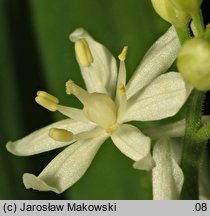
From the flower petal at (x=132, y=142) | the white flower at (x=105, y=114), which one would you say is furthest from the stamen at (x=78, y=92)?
the flower petal at (x=132, y=142)

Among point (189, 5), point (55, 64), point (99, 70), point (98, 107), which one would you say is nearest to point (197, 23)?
point (189, 5)

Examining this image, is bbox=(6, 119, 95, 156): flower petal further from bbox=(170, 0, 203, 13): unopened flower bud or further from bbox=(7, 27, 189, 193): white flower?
bbox=(170, 0, 203, 13): unopened flower bud

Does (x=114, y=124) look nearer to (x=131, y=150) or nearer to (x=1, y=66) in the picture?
(x=131, y=150)

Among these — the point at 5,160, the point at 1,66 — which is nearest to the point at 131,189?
the point at 5,160

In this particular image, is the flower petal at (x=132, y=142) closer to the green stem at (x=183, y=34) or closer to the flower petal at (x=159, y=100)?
the flower petal at (x=159, y=100)

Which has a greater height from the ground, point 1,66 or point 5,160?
point 1,66

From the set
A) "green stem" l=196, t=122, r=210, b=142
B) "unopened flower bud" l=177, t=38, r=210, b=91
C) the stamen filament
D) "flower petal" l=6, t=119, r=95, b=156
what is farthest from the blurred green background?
"unopened flower bud" l=177, t=38, r=210, b=91
